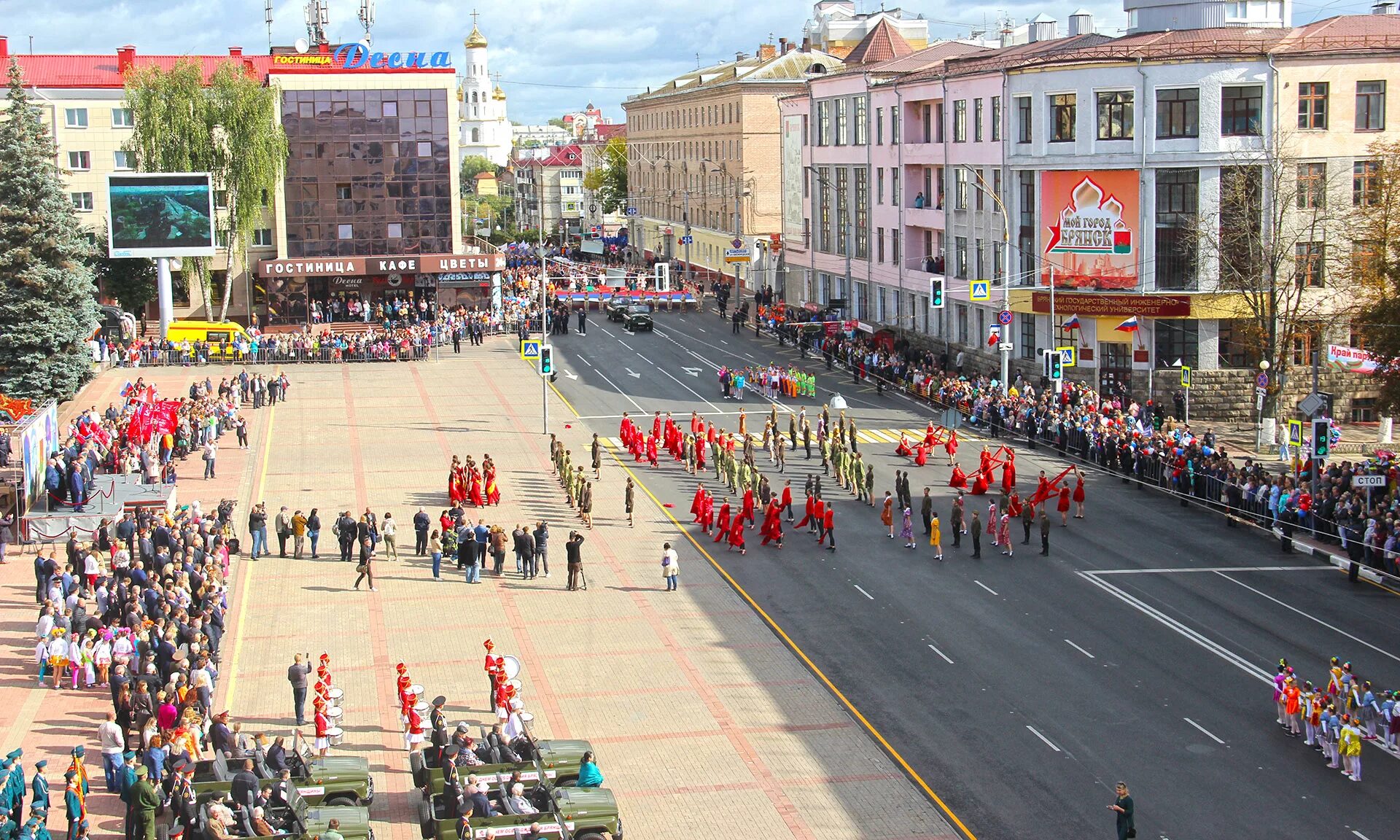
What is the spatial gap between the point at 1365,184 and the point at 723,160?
58.0 m

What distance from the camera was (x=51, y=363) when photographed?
52562 mm

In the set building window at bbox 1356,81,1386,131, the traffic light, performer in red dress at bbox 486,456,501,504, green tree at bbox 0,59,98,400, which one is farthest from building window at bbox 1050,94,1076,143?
green tree at bbox 0,59,98,400

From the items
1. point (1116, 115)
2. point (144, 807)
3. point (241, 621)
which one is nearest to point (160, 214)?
point (1116, 115)

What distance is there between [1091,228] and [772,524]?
2573 centimetres

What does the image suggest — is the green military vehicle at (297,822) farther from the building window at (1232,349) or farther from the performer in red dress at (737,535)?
the building window at (1232,349)

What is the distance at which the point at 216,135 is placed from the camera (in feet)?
249

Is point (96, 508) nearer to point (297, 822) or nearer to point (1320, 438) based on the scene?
point (297, 822)

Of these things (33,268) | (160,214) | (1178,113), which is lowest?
(33,268)

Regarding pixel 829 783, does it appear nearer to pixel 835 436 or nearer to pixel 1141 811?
pixel 1141 811

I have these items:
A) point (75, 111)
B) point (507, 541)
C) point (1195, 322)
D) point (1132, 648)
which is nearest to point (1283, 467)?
point (1195, 322)

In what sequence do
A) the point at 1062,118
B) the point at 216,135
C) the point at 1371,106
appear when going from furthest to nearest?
the point at 216,135
the point at 1062,118
the point at 1371,106

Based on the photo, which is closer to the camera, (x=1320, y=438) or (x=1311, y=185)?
(x=1320, y=438)

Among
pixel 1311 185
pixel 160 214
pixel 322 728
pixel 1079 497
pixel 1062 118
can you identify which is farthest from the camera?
pixel 160 214

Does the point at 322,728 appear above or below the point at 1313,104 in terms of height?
below
